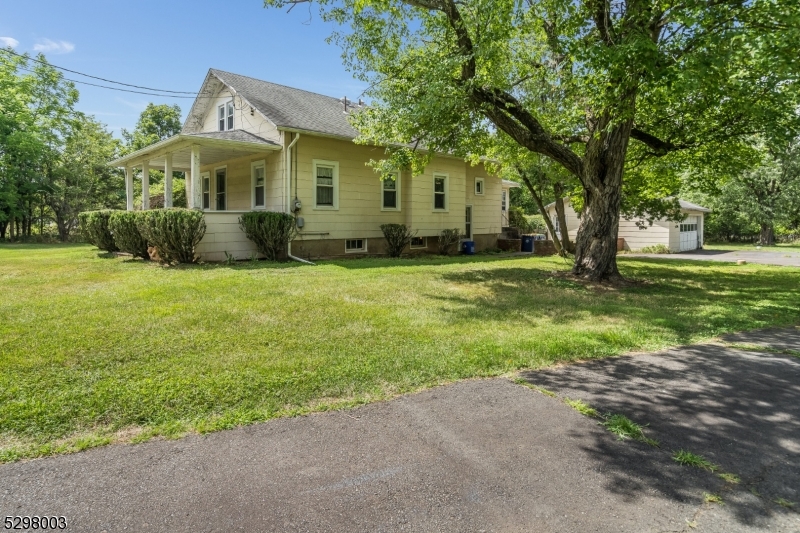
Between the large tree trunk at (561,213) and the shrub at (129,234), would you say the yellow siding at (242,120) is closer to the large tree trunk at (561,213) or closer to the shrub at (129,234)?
the shrub at (129,234)

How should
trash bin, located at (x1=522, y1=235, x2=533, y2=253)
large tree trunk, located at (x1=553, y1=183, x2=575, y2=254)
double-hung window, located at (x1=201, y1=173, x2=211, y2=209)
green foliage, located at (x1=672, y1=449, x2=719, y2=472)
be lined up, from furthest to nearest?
trash bin, located at (x1=522, y1=235, x2=533, y2=253), double-hung window, located at (x1=201, y1=173, x2=211, y2=209), large tree trunk, located at (x1=553, y1=183, x2=575, y2=254), green foliage, located at (x1=672, y1=449, x2=719, y2=472)

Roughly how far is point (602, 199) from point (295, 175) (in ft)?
27.0

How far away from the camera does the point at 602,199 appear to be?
977 cm

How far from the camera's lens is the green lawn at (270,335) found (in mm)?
3234

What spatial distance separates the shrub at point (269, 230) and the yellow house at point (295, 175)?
0.41 meters

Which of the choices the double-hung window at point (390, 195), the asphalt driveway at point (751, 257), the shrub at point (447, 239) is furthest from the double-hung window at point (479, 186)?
the asphalt driveway at point (751, 257)

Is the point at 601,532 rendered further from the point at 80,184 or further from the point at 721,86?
→ the point at 80,184

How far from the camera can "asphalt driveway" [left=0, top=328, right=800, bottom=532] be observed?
2104mm

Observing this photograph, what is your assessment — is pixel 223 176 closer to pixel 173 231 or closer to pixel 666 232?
pixel 173 231

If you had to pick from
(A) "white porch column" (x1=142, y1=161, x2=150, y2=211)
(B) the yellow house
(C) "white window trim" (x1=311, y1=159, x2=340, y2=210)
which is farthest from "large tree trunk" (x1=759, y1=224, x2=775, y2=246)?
(A) "white porch column" (x1=142, y1=161, x2=150, y2=211)

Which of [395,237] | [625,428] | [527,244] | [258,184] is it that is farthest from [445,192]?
[625,428]

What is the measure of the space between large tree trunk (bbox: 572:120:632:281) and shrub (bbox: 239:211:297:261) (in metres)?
7.67

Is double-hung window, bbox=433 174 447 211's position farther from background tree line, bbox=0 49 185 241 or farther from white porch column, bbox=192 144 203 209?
background tree line, bbox=0 49 185 241

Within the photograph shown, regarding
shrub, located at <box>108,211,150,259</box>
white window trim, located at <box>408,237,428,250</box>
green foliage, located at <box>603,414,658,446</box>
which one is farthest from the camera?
white window trim, located at <box>408,237,428,250</box>
